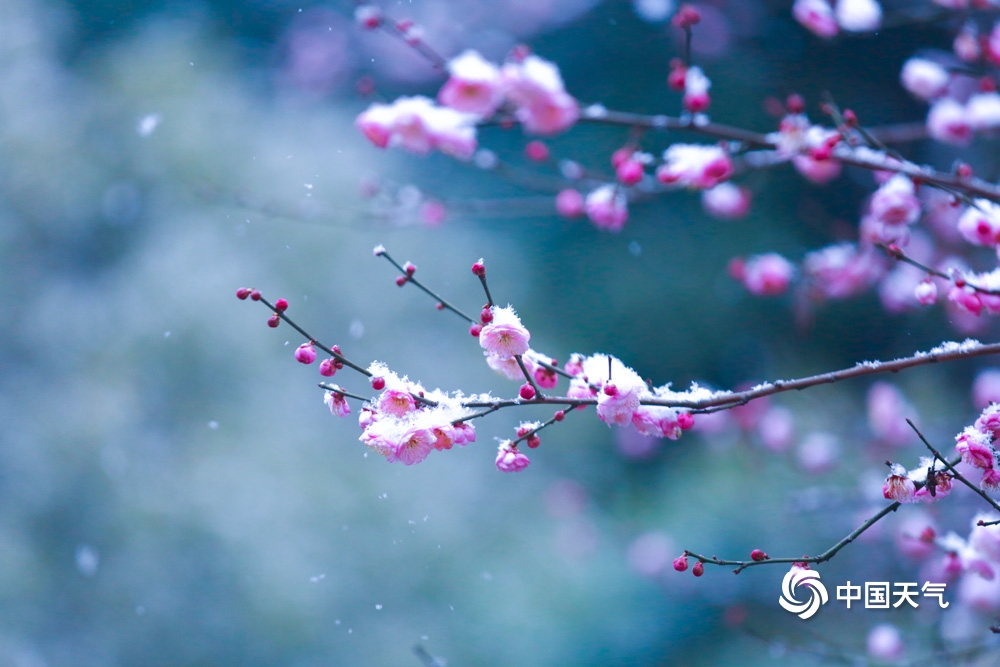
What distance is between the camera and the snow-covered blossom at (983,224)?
86cm

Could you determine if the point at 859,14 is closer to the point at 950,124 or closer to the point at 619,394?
the point at 950,124

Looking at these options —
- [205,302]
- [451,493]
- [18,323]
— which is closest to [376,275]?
[205,302]

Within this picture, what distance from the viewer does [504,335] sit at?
0.67 m

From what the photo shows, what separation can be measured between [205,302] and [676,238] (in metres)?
1.93

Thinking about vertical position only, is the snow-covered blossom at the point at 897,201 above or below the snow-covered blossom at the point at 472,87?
below

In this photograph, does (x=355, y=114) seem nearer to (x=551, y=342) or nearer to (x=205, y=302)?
(x=205, y=302)

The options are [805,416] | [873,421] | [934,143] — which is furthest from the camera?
[805,416]

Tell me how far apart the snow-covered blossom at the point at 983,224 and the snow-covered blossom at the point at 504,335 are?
615 millimetres

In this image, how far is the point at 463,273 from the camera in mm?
2896

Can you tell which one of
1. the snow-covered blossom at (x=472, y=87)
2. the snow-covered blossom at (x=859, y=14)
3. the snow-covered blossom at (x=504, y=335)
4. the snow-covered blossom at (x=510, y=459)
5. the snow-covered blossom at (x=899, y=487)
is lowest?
the snow-covered blossom at (x=510, y=459)

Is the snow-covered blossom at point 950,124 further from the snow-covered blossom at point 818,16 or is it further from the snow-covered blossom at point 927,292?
the snow-covered blossom at point 927,292

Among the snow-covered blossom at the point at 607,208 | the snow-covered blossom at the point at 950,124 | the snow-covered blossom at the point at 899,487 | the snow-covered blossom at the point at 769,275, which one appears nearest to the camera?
the snow-covered blossom at the point at 899,487

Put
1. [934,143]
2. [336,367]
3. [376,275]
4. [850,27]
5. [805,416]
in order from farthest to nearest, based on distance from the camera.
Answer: [376,275] < [805,416] < [934,143] < [850,27] < [336,367]

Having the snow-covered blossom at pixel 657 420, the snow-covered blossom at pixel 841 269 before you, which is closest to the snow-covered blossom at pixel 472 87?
the snow-covered blossom at pixel 657 420
